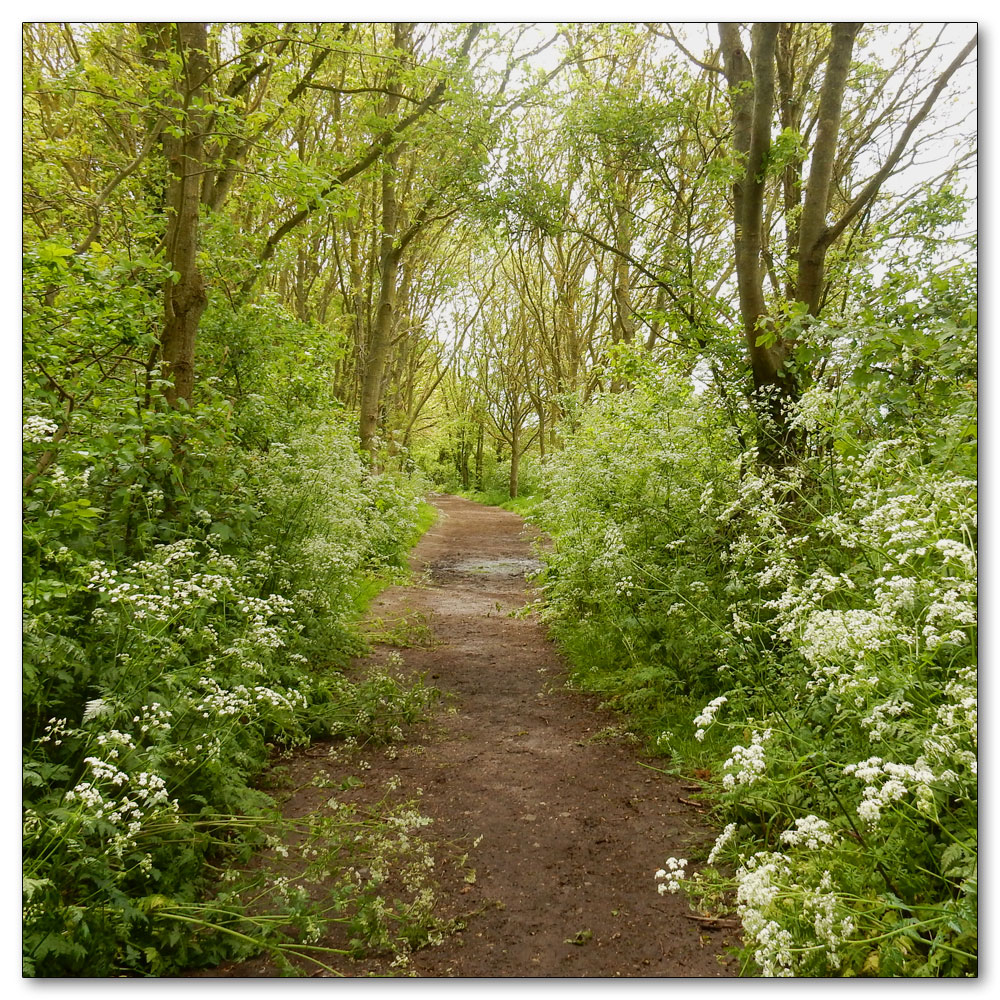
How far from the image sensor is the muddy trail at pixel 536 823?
2.77 m

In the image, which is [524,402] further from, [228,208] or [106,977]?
[106,977]

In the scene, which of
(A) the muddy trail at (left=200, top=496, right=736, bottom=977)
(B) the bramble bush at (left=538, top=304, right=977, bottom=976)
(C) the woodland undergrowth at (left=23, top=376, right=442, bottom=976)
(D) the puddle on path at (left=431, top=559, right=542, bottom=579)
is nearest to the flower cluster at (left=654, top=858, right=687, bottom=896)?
(B) the bramble bush at (left=538, top=304, right=977, bottom=976)

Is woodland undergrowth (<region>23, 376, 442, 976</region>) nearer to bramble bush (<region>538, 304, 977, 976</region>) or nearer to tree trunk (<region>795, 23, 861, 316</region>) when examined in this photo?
bramble bush (<region>538, 304, 977, 976</region>)

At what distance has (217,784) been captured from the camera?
3.57 m

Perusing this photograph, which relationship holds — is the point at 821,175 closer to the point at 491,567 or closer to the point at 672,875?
the point at 672,875

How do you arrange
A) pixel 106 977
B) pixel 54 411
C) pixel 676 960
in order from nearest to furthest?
pixel 106 977, pixel 676 960, pixel 54 411

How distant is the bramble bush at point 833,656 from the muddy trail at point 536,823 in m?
0.23

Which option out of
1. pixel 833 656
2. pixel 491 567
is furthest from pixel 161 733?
pixel 491 567

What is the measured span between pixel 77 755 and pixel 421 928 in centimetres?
185

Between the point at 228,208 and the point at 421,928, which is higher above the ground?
the point at 228,208

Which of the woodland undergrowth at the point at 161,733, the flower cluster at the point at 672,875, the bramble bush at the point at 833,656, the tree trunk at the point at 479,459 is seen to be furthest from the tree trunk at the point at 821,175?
the tree trunk at the point at 479,459

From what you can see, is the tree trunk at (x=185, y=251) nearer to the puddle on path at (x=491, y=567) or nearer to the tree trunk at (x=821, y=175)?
the tree trunk at (x=821, y=175)

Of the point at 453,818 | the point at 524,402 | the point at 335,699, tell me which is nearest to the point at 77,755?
the point at 453,818

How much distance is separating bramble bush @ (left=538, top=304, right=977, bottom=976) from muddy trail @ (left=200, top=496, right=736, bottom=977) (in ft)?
0.75
